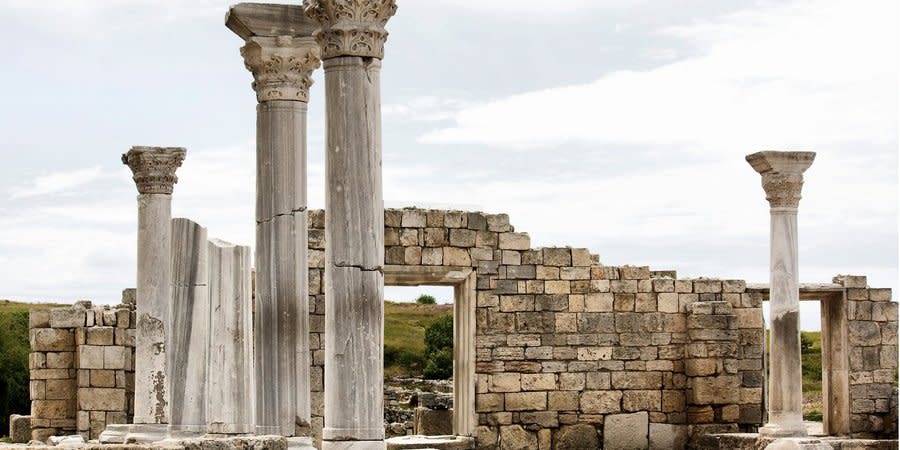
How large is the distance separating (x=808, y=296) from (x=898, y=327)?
5.38 ft

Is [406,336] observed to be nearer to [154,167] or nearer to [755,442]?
[755,442]

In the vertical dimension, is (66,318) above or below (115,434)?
above

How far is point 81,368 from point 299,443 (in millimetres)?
9481

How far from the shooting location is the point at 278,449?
12.0m

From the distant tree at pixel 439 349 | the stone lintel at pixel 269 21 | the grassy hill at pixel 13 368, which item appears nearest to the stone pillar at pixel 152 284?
the stone lintel at pixel 269 21

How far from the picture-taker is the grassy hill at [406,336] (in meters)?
46.1

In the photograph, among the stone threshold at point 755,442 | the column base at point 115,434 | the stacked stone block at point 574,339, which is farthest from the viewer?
the stacked stone block at point 574,339

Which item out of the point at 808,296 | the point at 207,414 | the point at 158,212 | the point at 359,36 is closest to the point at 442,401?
the point at 808,296

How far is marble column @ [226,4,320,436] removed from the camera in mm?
13523

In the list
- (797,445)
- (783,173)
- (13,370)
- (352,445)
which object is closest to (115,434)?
(352,445)

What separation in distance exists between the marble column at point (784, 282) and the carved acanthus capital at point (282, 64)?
1006 centimetres

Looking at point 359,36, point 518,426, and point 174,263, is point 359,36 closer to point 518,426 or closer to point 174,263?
point 174,263

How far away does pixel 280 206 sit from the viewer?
13680mm

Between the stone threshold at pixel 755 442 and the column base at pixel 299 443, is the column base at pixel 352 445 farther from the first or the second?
the stone threshold at pixel 755 442
